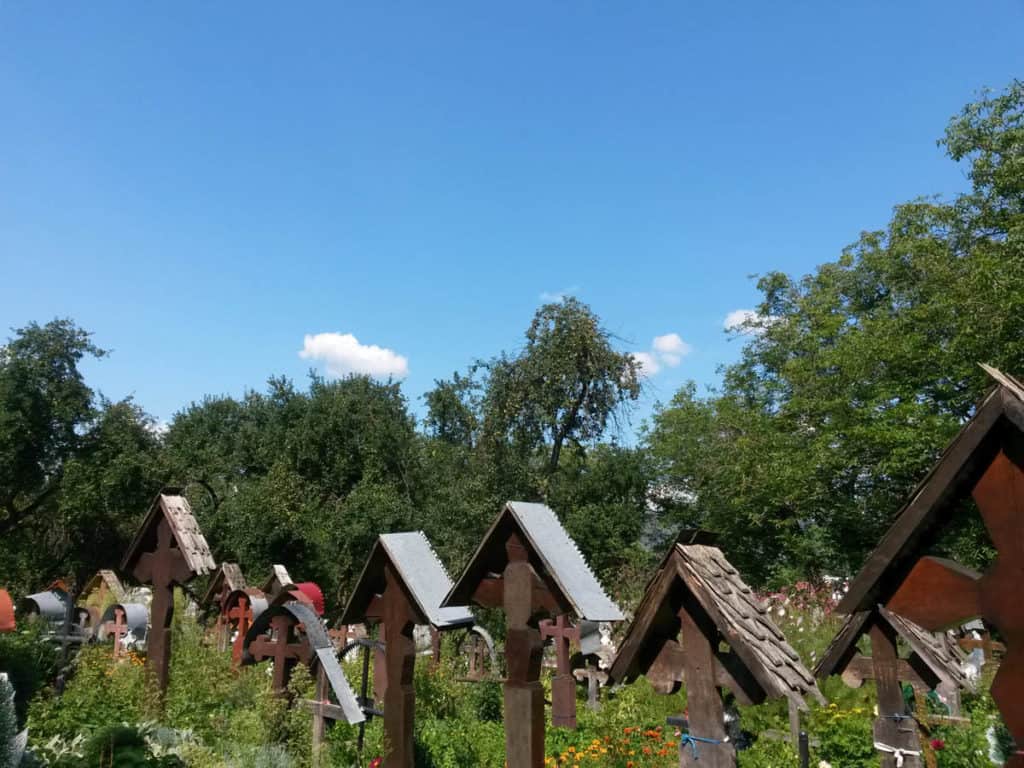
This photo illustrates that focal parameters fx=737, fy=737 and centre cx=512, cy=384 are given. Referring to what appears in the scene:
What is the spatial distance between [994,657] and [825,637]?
2.99m

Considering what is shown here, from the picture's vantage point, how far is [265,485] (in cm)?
2508

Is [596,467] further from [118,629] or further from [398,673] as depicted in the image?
[398,673]

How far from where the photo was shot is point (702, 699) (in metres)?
3.98

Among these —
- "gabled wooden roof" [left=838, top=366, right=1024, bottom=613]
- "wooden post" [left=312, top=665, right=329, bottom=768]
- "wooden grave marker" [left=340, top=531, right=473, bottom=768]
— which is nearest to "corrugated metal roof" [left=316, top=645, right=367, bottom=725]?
"wooden post" [left=312, top=665, right=329, bottom=768]

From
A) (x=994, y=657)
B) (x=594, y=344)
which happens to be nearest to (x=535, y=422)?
(x=594, y=344)

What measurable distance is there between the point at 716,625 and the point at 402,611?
3.12 m

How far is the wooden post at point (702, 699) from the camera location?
393 cm

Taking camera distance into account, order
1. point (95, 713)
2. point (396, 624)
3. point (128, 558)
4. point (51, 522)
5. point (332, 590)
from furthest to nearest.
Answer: point (51, 522)
point (332, 590)
point (128, 558)
point (95, 713)
point (396, 624)

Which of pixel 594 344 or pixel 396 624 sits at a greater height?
pixel 594 344

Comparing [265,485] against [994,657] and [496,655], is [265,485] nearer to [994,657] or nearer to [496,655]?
[496,655]

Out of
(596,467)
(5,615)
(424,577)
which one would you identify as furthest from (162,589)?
(596,467)

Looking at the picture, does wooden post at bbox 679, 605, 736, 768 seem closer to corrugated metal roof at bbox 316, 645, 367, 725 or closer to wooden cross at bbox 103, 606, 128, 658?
corrugated metal roof at bbox 316, 645, 367, 725

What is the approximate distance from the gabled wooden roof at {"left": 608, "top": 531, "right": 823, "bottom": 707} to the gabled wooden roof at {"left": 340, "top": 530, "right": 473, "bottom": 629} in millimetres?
1817

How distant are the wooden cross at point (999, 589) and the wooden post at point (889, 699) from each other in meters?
2.99
